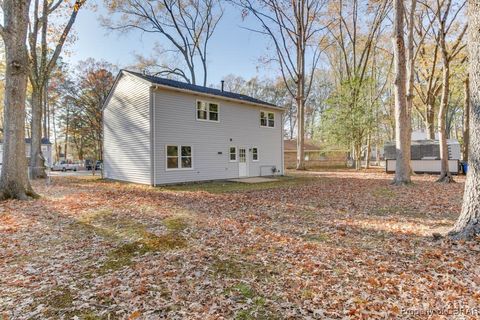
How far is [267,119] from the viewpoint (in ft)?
63.2

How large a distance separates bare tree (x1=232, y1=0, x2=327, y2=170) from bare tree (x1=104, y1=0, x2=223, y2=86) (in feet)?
19.4

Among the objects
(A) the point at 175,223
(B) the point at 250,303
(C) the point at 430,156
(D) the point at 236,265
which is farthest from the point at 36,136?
(C) the point at 430,156

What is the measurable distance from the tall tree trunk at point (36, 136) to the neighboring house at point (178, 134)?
3.78 metres

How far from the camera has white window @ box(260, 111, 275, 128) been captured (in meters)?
19.0

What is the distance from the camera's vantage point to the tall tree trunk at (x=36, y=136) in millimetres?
16172

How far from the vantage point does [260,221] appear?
659 centimetres

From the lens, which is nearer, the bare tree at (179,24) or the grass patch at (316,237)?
the grass patch at (316,237)

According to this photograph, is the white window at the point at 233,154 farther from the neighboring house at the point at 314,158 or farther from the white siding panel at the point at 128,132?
the neighboring house at the point at 314,158

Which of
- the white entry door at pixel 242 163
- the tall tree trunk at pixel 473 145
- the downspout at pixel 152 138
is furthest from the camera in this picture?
the white entry door at pixel 242 163

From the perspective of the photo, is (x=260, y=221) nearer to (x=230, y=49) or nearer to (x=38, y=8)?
(x=38, y=8)

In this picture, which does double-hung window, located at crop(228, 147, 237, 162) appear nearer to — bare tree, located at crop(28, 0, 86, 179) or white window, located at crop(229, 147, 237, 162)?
white window, located at crop(229, 147, 237, 162)

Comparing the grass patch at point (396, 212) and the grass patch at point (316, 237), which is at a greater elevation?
the grass patch at point (396, 212)

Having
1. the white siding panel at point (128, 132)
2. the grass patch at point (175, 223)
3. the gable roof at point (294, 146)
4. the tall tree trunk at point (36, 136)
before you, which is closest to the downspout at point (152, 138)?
the white siding panel at point (128, 132)

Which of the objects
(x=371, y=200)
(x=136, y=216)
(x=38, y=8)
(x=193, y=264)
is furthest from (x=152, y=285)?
(x=38, y=8)
